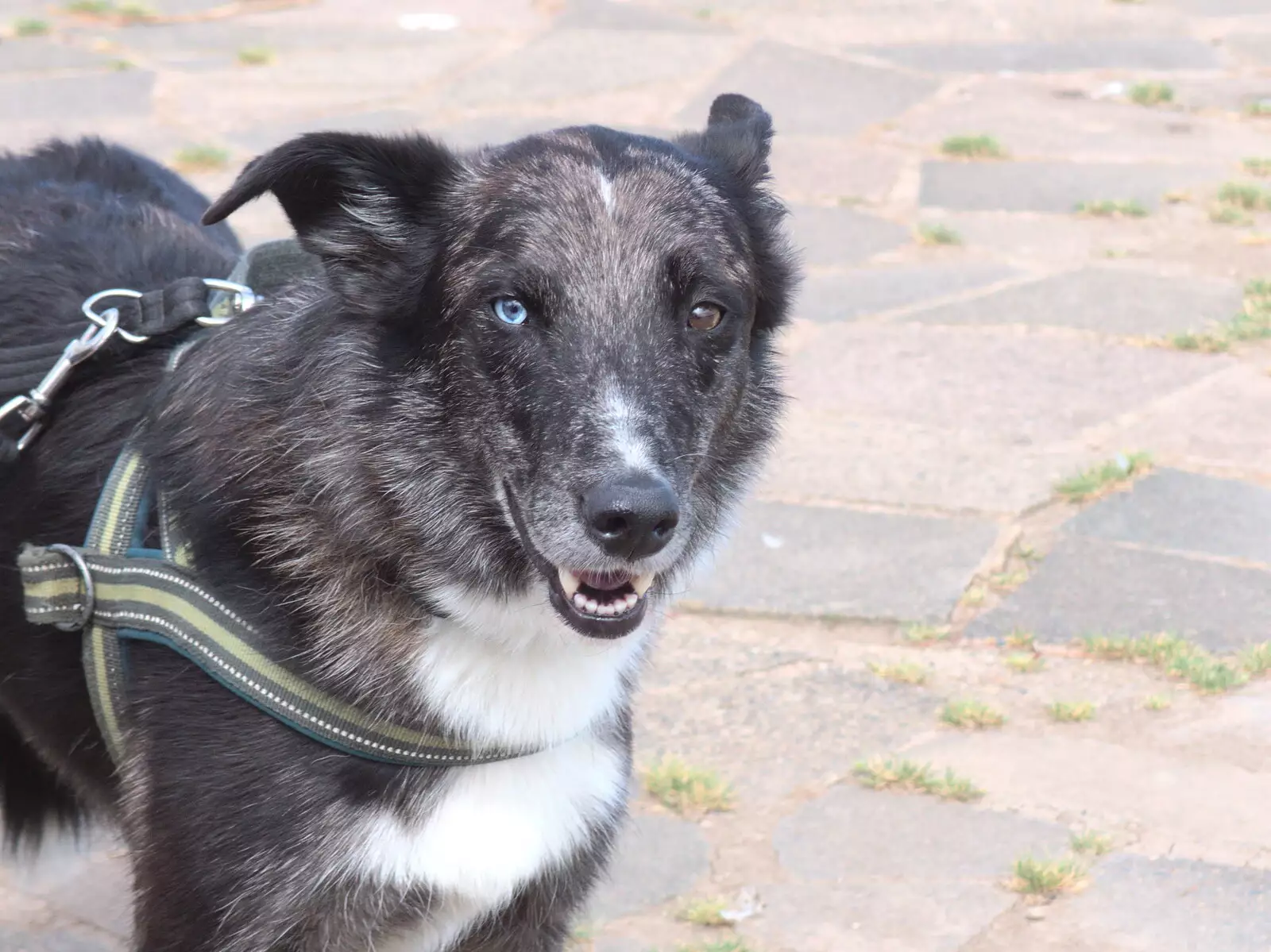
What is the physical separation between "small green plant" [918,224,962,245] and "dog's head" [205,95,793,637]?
172 inches

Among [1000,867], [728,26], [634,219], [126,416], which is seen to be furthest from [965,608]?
[728,26]

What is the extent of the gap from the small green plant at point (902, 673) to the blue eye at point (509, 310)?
6.34 ft

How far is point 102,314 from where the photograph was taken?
2998mm

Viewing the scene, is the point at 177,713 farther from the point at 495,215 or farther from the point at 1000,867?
the point at 1000,867

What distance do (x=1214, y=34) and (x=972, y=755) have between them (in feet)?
24.8

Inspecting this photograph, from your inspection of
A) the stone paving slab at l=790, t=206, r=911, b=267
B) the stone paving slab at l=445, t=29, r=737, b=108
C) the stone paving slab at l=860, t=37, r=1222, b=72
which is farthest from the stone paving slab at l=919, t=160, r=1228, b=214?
the stone paving slab at l=860, t=37, r=1222, b=72

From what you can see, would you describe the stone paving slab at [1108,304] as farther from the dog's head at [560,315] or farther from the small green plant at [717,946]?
the dog's head at [560,315]

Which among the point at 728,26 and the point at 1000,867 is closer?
the point at 1000,867

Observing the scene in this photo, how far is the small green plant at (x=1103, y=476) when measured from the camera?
515 cm

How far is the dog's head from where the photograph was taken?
2594 mm

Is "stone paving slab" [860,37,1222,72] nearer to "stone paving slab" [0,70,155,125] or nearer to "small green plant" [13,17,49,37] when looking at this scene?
"stone paving slab" [0,70,155,125]

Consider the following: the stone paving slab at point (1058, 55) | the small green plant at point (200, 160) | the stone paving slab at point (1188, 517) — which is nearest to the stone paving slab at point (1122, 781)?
the stone paving slab at point (1188, 517)

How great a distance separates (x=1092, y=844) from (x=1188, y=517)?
1681 millimetres

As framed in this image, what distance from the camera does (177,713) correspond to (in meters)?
2.65
